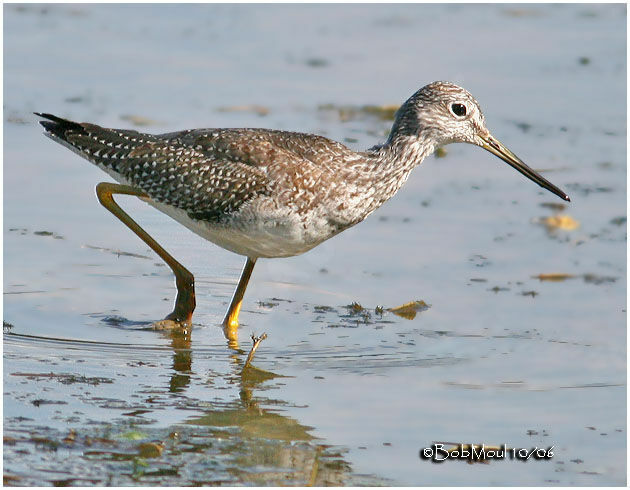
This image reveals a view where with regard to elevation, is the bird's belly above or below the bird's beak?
below

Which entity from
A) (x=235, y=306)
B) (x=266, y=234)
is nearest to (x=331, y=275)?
(x=235, y=306)

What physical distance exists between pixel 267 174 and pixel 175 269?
4.33 feet

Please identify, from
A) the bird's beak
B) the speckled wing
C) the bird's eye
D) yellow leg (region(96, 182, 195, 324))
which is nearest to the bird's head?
the bird's eye

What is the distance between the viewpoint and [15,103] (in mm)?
14922

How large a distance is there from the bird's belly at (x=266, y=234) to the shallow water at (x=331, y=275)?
672mm

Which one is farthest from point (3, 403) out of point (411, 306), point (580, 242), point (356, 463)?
point (580, 242)

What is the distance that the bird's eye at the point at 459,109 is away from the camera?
31.7 feet

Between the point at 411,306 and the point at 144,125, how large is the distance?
5.30 m

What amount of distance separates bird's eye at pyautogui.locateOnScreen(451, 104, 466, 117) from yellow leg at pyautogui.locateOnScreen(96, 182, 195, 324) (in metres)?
2.48

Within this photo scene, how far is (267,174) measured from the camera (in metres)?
9.20

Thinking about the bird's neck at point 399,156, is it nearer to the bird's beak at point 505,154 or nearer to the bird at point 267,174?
the bird at point 267,174

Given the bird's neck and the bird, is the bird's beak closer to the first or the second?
the bird

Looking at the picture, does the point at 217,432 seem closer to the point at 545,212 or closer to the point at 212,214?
the point at 212,214

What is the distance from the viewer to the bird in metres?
9.16
